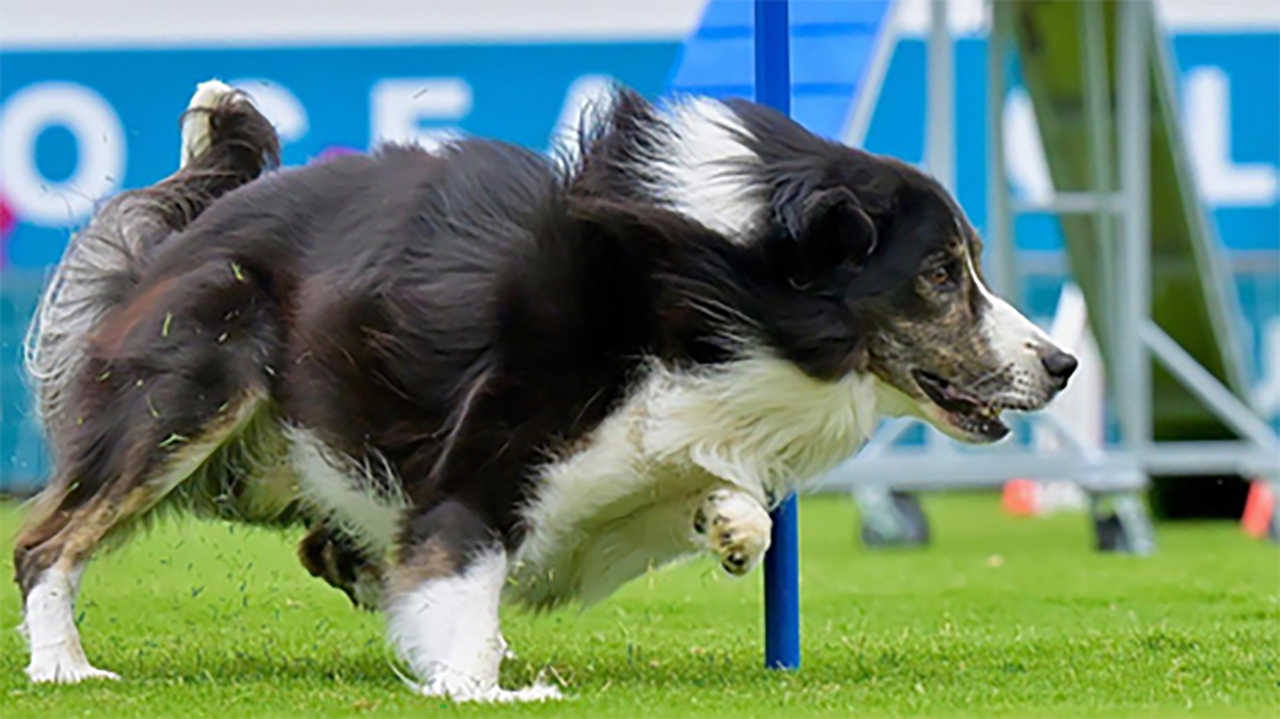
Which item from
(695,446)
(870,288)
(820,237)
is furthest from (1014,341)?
(695,446)

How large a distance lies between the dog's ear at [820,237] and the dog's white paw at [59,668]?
213 cm

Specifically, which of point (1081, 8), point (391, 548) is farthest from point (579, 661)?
point (1081, 8)

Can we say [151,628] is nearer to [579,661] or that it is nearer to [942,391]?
[579,661]

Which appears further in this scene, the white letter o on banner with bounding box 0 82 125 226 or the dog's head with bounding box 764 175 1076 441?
the white letter o on banner with bounding box 0 82 125 226

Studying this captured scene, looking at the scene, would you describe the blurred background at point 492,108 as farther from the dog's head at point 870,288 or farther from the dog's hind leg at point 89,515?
the dog's head at point 870,288

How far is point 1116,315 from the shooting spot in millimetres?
12000

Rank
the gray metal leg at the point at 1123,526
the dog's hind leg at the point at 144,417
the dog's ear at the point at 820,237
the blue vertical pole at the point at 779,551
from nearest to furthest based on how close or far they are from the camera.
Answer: the dog's ear at the point at 820,237, the dog's hind leg at the point at 144,417, the blue vertical pole at the point at 779,551, the gray metal leg at the point at 1123,526

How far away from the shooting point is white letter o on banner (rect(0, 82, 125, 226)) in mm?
15828

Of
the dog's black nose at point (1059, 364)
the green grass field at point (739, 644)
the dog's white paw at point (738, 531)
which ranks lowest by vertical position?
the green grass field at point (739, 644)

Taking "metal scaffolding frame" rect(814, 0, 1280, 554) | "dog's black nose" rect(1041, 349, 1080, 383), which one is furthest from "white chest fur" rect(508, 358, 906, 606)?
"metal scaffolding frame" rect(814, 0, 1280, 554)

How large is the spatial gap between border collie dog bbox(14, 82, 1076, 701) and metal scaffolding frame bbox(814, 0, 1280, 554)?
5.81 meters

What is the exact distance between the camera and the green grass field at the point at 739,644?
5.22 m

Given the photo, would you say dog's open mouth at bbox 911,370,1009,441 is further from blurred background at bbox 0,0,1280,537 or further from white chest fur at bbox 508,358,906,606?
blurred background at bbox 0,0,1280,537

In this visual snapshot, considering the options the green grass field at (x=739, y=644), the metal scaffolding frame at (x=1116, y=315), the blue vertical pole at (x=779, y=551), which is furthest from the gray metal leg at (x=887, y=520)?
the blue vertical pole at (x=779, y=551)
